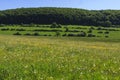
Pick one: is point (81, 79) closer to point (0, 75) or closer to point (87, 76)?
point (87, 76)

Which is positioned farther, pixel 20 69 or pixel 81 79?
pixel 20 69

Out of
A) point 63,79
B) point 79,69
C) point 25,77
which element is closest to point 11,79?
point 25,77

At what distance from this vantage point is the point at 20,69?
15727 millimetres

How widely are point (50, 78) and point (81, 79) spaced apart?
1.03 m

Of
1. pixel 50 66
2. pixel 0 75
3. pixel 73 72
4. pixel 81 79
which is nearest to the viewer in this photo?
pixel 81 79

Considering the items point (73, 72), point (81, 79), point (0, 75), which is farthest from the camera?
point (73, 72)

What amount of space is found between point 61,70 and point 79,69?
2.64 feet

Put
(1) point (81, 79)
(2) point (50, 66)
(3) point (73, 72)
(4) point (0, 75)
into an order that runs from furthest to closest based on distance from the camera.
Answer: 1. (2) point (50, 66)
2. (3) point (73, 72)
3. (4) point (0, 75)
4. (1) point (81, 79)

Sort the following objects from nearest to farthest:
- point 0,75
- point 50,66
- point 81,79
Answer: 1. point 81,79
2. point 0,75
3. point 50,66

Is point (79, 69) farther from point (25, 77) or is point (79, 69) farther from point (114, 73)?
point (25, 77)

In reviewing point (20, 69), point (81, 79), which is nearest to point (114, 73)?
point (81, 79)

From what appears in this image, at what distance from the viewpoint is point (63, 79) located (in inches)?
533

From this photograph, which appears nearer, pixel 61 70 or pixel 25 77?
pixel 25 77

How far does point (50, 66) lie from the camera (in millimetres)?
17062
